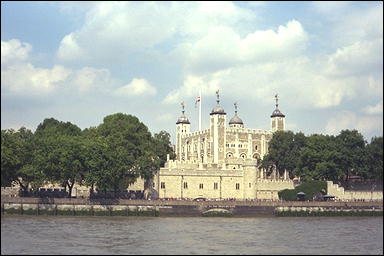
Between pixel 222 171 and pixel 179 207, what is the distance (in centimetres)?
1660

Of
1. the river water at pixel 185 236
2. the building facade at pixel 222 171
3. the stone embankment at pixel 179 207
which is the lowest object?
the river water at pixel 185 236

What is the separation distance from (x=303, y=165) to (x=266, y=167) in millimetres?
11088

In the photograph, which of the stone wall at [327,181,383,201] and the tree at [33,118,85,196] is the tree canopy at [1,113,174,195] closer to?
the tree at [33,118,85,196]

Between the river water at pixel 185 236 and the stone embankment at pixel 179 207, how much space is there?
385 centimetres

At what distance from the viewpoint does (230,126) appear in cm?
12975

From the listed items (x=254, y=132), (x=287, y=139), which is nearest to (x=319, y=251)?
(x=287, y=139)

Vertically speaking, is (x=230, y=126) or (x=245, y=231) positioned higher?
(x=230, y=126)

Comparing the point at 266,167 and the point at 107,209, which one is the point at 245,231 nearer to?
the point at 107,209

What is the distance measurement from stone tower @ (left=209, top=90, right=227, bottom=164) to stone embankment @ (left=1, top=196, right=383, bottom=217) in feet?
107

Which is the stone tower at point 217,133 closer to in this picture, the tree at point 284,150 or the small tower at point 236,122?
the tree at point 284,150

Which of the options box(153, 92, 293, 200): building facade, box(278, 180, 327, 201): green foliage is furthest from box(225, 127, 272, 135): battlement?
box(278, 180, 327, 201): green foliage

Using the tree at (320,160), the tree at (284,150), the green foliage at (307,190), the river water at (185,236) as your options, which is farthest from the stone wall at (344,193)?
the river water at (185,236)

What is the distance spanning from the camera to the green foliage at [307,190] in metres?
93.9

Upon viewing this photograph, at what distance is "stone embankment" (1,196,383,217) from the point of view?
77.1 meters
